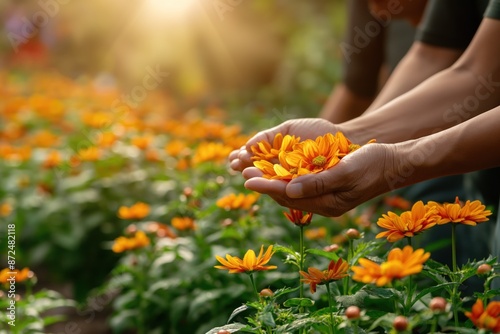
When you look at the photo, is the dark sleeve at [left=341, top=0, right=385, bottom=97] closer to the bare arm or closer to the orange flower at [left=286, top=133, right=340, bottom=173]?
the bare arm

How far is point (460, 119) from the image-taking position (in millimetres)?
1749

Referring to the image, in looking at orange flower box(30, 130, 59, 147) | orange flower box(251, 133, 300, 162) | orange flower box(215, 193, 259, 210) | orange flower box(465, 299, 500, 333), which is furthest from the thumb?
orange flower box(30, 130, 59, 147)

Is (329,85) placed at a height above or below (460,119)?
below

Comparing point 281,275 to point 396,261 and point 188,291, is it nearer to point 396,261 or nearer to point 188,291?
point 188,291

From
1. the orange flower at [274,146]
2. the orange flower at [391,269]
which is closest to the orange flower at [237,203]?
the orange flower at [274,146]

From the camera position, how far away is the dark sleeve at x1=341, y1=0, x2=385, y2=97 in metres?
2.91

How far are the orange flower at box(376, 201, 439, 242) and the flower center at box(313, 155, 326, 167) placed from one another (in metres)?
0.16

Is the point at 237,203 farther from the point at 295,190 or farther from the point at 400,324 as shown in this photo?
the point at 400,324

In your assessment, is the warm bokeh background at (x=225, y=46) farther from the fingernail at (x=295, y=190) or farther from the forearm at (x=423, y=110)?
the fingernail at (x=295, y=190)

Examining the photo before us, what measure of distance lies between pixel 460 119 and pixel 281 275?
1.90ft

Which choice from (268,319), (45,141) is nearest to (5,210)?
(45,141)

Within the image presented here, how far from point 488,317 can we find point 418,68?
118 centimetres

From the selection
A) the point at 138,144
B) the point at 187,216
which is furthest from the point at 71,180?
the point at 187,216

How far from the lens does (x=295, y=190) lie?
1.28 metres
